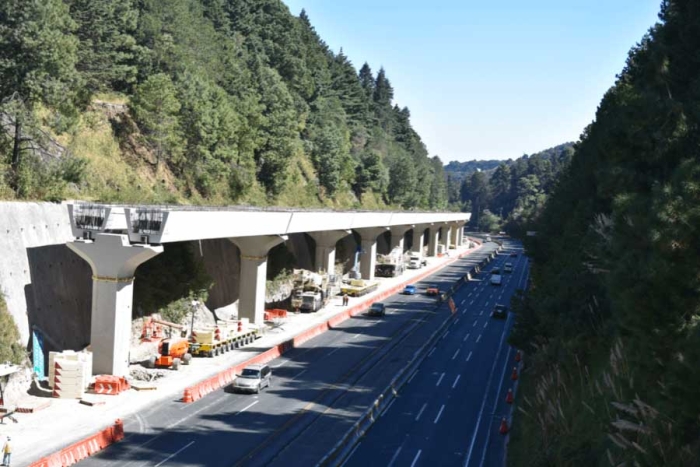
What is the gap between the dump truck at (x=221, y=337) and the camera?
40.6 m

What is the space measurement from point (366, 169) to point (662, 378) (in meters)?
106

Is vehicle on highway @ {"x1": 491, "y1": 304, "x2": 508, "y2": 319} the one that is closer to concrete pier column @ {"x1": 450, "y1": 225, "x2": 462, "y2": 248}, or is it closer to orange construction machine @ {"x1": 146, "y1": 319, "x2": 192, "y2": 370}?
orange construction machine @ {"x1": 146, "y1": 319, "x2": 192, "y2": 370}

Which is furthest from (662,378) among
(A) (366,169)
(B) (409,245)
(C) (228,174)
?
(B) (409,245)

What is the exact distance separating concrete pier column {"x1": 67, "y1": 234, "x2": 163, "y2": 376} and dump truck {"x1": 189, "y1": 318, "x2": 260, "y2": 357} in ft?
23.1

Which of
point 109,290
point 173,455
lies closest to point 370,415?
point 173,455

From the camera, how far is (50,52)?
125ft

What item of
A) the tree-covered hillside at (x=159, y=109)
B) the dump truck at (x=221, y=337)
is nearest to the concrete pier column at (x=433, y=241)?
the tree-covered hillside at (x=159, y=109)

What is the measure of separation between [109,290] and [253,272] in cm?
1738

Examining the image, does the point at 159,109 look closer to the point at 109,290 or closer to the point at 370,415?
the point at 109,290

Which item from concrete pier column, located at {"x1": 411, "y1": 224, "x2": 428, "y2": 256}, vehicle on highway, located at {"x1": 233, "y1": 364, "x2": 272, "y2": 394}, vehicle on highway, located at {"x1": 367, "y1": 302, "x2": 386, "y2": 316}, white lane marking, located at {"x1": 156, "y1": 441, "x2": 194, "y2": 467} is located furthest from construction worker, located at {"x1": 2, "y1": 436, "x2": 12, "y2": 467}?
concrete pier column, located at {"x1": 411, "y1": 224, "x2": 428, "y2": 256}

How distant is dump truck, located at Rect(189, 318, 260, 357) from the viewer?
40562mm

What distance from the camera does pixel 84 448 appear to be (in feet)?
77.6

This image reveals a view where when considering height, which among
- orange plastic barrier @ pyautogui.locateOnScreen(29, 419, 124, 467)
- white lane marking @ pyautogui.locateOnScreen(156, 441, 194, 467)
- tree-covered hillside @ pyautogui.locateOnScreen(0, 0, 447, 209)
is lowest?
white lane marking @ pyautogui.locateOnScreen(156, 441, 194, 467)

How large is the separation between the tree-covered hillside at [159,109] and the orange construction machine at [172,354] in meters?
10.3
